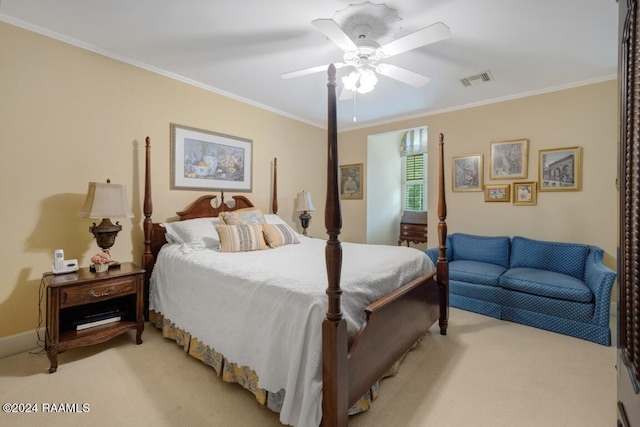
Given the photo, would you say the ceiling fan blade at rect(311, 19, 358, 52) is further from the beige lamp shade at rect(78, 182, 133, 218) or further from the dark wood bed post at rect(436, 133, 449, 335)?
the beige lamp shade at rect(78, 182, 133, 218)

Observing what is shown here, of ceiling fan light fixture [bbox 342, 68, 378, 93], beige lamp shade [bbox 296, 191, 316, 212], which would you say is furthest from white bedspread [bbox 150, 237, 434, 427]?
beige lamp shade [bbox 296, 191, 316, 212]

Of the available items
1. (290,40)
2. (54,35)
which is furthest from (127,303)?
(290,40)

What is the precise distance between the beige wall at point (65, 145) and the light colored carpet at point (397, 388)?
0.79 m

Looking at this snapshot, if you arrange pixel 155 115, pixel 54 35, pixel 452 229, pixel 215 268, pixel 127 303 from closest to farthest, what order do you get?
pixel 215 268 → pixel 54 35 → pixel 127 303 → pixel 155 115 → pixel 452 229

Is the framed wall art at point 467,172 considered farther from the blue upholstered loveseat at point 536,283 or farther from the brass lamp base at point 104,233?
the brass lamp base at point 104,233

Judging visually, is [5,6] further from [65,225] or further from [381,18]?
[381,18]

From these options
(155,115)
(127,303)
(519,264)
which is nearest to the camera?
(127,303)

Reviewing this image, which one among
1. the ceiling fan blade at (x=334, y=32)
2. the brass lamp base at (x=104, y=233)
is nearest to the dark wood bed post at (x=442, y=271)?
the ceiling fan blade at (x=334, y=32)

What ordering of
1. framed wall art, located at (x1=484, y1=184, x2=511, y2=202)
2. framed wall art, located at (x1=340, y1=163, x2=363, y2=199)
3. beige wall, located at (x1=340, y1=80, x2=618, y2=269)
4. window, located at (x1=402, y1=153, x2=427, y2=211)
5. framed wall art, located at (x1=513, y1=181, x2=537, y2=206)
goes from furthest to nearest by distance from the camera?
1. window, located at (x1=402, y1=153, x2=427, y2=211)
2. framed wall art, located at (x1=340, y1=163, x2=363, y2=199)
3. framed wall art, located at (x1=484, y1=184, x2=511, y2=202)
4. framed wall art, located at (x1=513, y1=181, x2=537, y2=206)
5. beige wall, located at (x1=340, y1=80, x2=618, y2=269)

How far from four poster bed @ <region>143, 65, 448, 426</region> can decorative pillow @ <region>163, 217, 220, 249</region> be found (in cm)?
2

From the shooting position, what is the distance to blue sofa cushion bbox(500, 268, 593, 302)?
267cm

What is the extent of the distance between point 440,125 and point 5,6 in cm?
463

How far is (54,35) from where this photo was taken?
245cm

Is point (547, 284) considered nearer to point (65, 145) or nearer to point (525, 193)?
point (525, 193)
